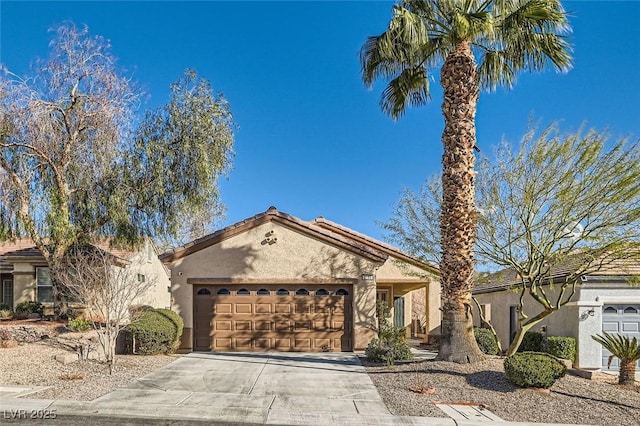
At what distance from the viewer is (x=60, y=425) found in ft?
26.6

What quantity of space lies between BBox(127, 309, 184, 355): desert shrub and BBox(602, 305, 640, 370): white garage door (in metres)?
14.0

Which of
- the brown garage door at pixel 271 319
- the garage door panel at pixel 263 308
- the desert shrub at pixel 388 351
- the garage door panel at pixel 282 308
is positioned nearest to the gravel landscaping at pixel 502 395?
the desert shrub at pixel 388 351

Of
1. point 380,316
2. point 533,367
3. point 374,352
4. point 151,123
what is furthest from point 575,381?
point 151,123

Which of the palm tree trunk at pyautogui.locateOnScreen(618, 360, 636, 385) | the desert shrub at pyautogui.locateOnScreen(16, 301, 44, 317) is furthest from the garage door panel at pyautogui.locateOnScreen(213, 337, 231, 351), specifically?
the palm tree trunk at pyautogui.locateOnScreen(618, 360, 636, 385)

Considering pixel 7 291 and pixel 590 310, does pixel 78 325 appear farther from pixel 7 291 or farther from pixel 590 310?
pixel 590 310

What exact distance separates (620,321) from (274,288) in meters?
11.6

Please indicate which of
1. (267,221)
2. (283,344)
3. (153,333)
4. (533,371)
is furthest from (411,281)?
(153,333)

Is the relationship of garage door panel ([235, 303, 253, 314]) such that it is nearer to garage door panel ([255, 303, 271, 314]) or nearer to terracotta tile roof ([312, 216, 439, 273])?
garage door panel ([255, 303, 271, 314])

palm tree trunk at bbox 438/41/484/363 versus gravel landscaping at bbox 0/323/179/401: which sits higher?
palm tree trunk at bbox 438/41/484/363

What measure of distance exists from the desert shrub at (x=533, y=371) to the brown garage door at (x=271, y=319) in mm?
7171

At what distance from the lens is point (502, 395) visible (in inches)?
415

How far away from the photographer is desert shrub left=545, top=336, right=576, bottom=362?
1578 cm

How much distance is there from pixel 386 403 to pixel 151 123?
1317cm

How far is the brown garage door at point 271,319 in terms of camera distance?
56.6ft
